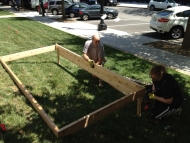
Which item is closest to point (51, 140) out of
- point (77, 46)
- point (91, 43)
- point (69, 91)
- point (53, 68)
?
point (69, 91)

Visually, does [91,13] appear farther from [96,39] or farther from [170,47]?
[96,39]

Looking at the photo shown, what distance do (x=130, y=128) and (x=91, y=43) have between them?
102 inches

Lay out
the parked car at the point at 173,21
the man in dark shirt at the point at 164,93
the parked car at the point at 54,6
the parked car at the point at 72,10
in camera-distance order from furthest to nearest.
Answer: the parked car at the point at 54,6
the parked car at the point at 72,10
the parked car at the point at 173,21
the man in dark shirt at the point at 164,93

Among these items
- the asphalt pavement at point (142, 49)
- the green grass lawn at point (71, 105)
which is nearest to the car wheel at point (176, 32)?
the asphalt pavement at point (142, 49)

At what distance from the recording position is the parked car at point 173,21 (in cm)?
1091

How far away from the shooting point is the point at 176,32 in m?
11.2

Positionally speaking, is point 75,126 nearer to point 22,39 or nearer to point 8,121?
point 8,121

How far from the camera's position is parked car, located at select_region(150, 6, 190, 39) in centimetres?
1091

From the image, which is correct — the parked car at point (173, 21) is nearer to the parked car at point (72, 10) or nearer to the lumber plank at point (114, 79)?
the lumber plank at point (114, 79)

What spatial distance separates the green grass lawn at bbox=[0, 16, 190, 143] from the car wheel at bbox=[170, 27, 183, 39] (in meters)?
4.59

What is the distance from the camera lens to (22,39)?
10508 mm

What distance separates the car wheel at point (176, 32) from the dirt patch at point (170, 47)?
1174 mm

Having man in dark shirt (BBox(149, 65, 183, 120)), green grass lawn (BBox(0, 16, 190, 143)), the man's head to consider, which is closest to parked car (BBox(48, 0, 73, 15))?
green grass lawn (BBox(0, 16, 190, 143))

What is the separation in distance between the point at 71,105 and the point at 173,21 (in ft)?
28.3
